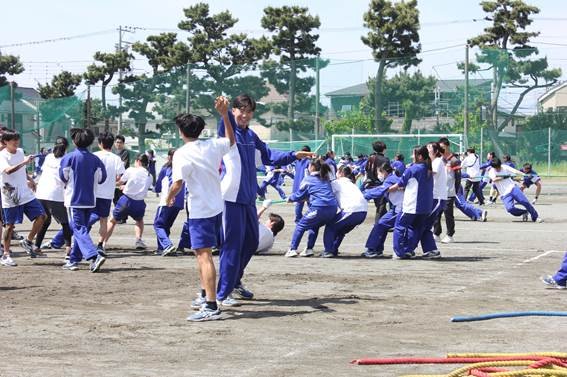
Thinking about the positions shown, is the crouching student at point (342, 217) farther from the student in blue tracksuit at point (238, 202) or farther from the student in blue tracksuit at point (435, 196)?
the student in blue tracksuit at point (238, 202)

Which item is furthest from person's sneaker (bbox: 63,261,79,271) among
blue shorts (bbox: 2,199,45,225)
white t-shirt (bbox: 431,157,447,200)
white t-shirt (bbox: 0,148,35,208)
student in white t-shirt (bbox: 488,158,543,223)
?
student in white t-shirt (bbox: 488,158,543,223)

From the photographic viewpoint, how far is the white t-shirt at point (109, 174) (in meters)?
14.4

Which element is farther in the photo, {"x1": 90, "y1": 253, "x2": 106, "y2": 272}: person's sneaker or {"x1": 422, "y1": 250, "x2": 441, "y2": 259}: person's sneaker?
{"x1": 422, "y1": 250, "x2": 441, "y2": 259}: person's sneaker

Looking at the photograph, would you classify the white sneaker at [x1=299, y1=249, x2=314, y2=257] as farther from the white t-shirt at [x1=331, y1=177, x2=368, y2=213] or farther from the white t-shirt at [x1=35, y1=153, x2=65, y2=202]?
the white t-shirt at [x1=35, y1=153, x2=65, y2=202]

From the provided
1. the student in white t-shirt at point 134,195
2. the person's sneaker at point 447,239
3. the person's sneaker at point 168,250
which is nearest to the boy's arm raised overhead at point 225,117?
the person's sneaker at point 168,250

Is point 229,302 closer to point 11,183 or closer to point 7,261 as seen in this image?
point 7,261

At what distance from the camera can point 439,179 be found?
16.1 meters

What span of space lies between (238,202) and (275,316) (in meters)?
1.19

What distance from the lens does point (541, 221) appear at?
23.7 m

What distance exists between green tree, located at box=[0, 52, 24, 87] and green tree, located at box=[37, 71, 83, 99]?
6678 millimetres

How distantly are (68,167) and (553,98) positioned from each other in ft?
101

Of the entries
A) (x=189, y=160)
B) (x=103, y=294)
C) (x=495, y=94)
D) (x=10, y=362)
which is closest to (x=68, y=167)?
(x=103, y=294)

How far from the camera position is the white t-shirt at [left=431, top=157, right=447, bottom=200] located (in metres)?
15.9

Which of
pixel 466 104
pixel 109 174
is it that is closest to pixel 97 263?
pixel 109 174
